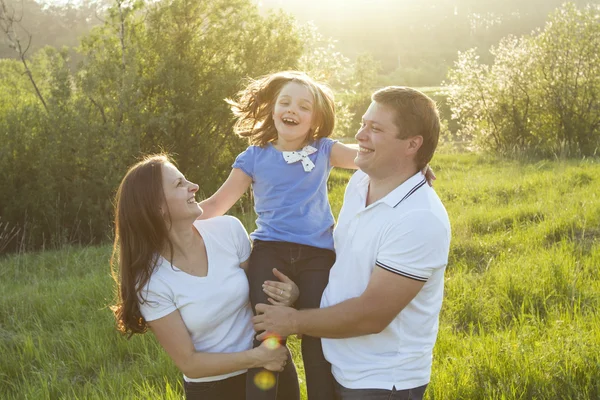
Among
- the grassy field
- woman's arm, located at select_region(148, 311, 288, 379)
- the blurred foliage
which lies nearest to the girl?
woman's arm, located at select_region(148, 311, 288, 379)

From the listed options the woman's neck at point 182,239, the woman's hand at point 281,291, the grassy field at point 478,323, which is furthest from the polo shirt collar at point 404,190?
the grassy field at point 478,323

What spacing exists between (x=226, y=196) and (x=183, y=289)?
1062 millimetres

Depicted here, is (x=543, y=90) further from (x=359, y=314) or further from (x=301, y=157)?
(x=359, y=314)

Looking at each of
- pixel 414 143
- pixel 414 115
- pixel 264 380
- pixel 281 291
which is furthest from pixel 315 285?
pixel 414 115

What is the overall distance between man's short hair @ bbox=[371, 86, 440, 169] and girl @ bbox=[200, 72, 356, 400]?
0.83m

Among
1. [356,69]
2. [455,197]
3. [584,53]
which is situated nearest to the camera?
[455,197]

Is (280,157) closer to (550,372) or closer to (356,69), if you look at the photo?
(550,372)

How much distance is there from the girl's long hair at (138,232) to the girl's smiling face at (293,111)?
103cm

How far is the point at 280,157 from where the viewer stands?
3.70 metres

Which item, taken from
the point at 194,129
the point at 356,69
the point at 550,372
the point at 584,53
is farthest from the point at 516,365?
the point at 356,69

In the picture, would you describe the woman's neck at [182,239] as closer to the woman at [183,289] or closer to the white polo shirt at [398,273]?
the woman at [183,289]

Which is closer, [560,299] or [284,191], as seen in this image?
[284,191]

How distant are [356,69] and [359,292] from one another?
64.3 meters

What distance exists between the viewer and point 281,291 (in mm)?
2973
